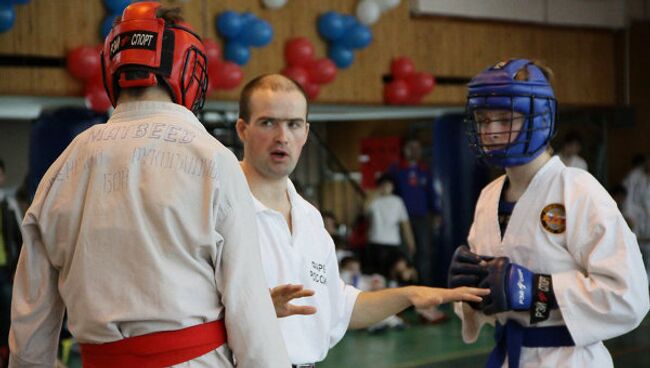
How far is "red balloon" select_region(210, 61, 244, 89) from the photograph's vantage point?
26.4 ft

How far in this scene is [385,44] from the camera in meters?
9.93

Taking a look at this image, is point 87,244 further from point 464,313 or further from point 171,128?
point 464,313

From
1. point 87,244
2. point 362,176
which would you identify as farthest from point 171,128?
point 362,176

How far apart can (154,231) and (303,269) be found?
33.3 inches

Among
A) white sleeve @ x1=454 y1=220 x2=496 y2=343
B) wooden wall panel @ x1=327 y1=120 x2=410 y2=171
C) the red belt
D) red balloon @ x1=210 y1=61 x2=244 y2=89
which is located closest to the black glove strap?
white sleeve @ x1=454 y1=220 x2=496 y2=343

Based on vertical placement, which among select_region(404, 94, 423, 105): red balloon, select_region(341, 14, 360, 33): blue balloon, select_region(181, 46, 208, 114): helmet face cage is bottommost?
select_region(404, 94, 423, 105): red balloon

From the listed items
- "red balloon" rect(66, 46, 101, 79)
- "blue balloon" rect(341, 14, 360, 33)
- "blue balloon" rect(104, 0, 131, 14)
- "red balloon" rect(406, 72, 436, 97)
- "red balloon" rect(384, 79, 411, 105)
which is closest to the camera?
"red balloon" rect(66, 46, 101, 79)

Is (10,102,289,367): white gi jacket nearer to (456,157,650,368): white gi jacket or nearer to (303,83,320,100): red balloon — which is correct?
(456,157,650,368): white gi jacket

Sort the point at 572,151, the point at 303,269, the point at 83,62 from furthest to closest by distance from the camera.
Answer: the point at 572,151, the point at 83,62, the point at 303,269

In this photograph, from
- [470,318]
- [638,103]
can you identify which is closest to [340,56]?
[638,103]

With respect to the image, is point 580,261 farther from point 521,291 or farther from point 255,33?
point 255,33

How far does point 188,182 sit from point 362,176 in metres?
14.9

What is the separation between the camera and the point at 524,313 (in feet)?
9.68

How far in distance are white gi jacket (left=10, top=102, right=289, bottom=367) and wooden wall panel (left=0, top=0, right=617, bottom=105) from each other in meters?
5.78
